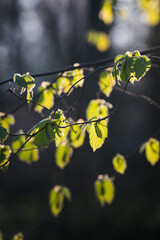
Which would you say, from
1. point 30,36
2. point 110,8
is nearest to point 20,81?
point 110,8

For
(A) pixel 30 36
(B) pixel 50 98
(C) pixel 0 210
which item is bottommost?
(B) pixel 50 98

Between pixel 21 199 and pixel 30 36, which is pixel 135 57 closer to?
pixel 21 199

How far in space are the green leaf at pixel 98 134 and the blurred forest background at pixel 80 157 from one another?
1.31 m

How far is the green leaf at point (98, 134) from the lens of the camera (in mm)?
1263

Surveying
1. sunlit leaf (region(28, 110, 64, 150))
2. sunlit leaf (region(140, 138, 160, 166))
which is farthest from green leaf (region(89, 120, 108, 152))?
sunlit leaf (region(140, 138, 160, 166))

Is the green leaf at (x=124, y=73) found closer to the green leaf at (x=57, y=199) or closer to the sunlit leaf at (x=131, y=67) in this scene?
the sunlit leaf at (x=131, y=67)

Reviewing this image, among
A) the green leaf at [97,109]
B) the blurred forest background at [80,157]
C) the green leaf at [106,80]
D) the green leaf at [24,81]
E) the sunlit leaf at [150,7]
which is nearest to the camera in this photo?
the green leaf at [24,81]

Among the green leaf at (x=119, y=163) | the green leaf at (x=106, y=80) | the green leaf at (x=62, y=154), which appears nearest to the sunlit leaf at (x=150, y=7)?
the green leaf at (x=106, y=80)

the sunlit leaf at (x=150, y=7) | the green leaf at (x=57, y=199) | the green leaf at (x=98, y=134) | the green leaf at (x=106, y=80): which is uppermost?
the sunlit leaf at (x=150, y=7)

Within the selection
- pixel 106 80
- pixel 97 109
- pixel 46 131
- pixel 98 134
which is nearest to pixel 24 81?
pixel 46 131

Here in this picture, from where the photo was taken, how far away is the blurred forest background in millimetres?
5961

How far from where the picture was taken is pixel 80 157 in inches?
329

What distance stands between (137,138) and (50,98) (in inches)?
287

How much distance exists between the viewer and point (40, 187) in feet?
27.2
